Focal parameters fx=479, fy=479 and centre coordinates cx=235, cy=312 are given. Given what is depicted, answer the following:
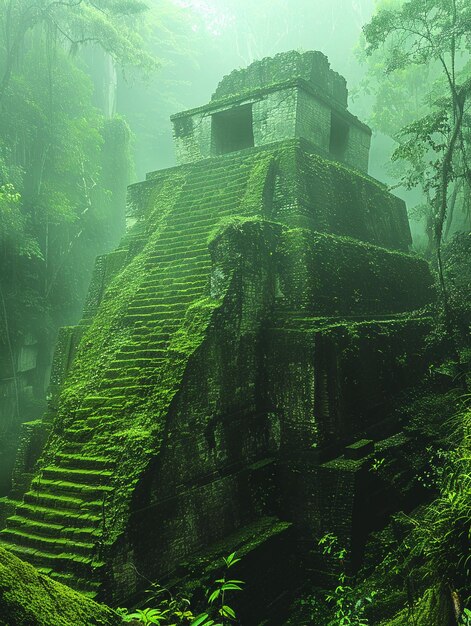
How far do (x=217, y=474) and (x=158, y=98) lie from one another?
33790 mm

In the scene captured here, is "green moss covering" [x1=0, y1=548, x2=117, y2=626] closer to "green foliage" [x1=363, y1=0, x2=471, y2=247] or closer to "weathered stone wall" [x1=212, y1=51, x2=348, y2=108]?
"green foliage" [x1=363, y1=0, x2=471, y2=247]

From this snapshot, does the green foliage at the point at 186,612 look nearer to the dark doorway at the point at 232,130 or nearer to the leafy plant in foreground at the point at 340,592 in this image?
the leafy plant in foreground at the point at 340,592

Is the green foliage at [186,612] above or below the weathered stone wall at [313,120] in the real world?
below

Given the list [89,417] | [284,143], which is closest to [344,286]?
[284,143]

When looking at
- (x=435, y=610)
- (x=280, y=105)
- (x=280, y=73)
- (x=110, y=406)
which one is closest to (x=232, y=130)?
(x=280, y=73)

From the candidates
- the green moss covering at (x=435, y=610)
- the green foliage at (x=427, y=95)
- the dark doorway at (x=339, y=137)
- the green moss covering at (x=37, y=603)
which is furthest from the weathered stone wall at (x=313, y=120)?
the green moss covering at (x=37, y=603)

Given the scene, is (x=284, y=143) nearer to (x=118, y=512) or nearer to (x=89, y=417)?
(x=89, y=417)

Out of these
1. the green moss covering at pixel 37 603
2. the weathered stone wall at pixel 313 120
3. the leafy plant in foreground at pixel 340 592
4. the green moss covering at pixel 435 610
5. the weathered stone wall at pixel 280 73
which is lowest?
the leafy plant in foreground at pixel 340 592

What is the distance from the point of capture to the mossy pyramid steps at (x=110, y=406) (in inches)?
185

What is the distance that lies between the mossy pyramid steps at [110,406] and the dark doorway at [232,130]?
2365mm

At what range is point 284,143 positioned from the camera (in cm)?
934

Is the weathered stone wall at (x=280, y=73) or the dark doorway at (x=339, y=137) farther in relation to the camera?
the dark doorway at (x=339, y=137)

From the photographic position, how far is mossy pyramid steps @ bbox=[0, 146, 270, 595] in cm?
470

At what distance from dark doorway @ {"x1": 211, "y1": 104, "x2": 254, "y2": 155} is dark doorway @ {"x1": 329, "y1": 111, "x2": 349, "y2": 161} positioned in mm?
2120
